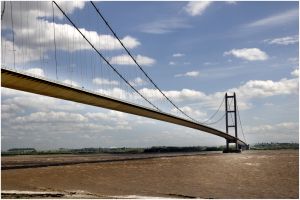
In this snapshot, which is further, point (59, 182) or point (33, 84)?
point (33, 84)

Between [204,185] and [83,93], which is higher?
[83,93]

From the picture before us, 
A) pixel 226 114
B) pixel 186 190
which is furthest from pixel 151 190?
pixel 226 114

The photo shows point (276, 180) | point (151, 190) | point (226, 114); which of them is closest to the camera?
point (151, 190)

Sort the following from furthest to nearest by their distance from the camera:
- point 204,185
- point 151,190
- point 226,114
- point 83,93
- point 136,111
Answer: point 226,114
point 136,111
point 83,93
point 204,185
point 151,190

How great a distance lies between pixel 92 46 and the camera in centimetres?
4453

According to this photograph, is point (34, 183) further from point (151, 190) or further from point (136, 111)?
point (136, 111)

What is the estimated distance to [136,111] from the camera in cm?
4762

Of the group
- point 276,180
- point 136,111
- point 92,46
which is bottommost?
point 276,180

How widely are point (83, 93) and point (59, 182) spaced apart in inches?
592

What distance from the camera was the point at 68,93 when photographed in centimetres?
3462

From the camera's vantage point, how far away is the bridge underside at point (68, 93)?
27766 millimetres

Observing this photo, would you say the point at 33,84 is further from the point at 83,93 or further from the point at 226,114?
the point at 226,114

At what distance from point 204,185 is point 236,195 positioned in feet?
12.6

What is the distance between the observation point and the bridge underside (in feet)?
91.1
